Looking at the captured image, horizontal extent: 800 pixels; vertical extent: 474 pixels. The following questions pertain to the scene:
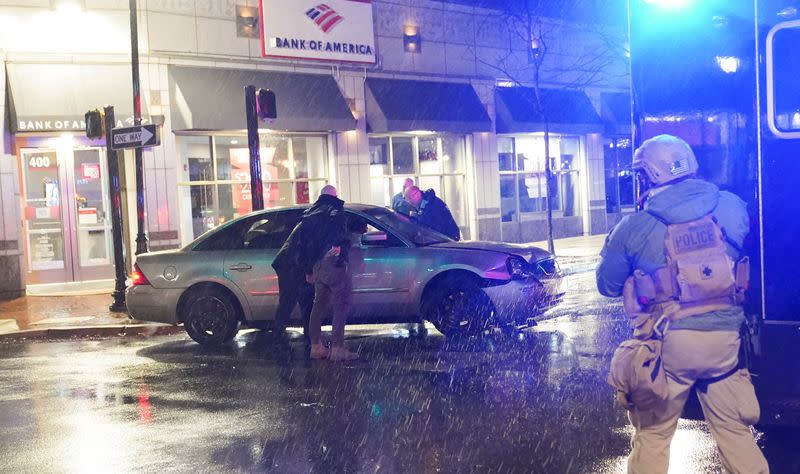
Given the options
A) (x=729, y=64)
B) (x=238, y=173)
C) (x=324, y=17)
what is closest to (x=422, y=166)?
(x=324, y=17)

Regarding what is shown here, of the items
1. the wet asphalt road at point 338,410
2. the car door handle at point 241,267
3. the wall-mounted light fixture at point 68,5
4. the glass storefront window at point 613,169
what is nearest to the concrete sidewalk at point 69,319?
the wet asphalt road at point 338,410

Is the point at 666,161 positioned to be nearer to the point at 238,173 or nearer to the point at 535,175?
the point at 238,173

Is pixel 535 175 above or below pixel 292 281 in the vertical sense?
above

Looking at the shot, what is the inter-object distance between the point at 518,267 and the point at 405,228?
139 cm

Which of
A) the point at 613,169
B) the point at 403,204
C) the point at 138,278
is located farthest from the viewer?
the point at 613,169

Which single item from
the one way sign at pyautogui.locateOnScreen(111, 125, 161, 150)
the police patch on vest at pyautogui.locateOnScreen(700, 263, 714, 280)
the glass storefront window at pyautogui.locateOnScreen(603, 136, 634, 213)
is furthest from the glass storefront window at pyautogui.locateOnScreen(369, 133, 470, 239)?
the police patch on vest at pyautogui.locateOnScreen(700, 263, 714, 280)

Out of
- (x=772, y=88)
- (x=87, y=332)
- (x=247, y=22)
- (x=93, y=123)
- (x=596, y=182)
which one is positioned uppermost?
(x=247, y=22)

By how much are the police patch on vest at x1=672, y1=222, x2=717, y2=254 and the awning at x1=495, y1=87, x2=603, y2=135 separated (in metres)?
20.7

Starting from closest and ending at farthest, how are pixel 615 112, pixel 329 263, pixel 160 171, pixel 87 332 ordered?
pixel 329 263
pixel 87 332
pixel 160 171
pixel 615 112

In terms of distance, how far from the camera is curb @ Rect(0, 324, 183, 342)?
505 inches

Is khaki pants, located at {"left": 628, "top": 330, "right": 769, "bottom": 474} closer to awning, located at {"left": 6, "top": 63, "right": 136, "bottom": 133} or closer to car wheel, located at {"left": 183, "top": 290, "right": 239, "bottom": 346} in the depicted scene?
car wheel, located at {"left": 183, "top": 290, "right": 239, "bottom": 346}

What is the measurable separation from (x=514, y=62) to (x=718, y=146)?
21346 mm

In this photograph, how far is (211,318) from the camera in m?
10.8

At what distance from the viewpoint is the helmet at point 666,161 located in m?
4.05
